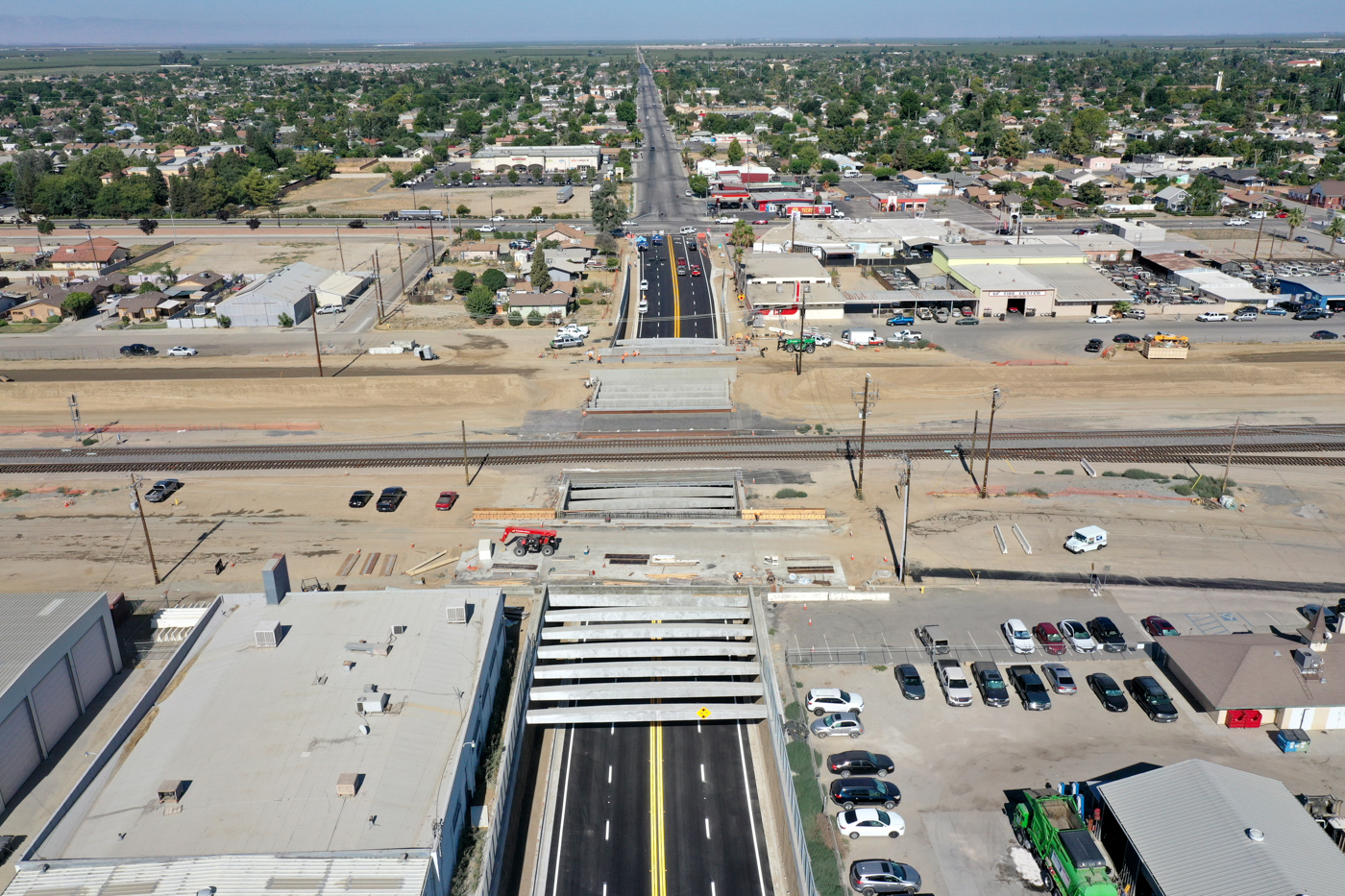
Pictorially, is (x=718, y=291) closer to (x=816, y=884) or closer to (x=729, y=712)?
(x=729, y=712)

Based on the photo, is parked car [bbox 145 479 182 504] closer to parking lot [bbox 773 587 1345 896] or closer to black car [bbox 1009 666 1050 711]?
parking lot [bbox 773 587 1345 896]

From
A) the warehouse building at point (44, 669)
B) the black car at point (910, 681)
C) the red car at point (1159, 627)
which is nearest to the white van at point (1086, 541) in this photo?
the red car at point (1159, 627)

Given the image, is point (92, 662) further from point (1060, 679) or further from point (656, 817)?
point (1060, 679)

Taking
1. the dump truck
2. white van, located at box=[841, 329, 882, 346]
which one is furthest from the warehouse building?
white van, located at box=[841, 329, 882, 346]

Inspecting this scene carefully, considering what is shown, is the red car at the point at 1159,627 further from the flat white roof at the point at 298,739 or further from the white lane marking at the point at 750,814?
the flat white roof at the point at 298,739

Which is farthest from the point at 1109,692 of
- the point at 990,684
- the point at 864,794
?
the point at 864,794
